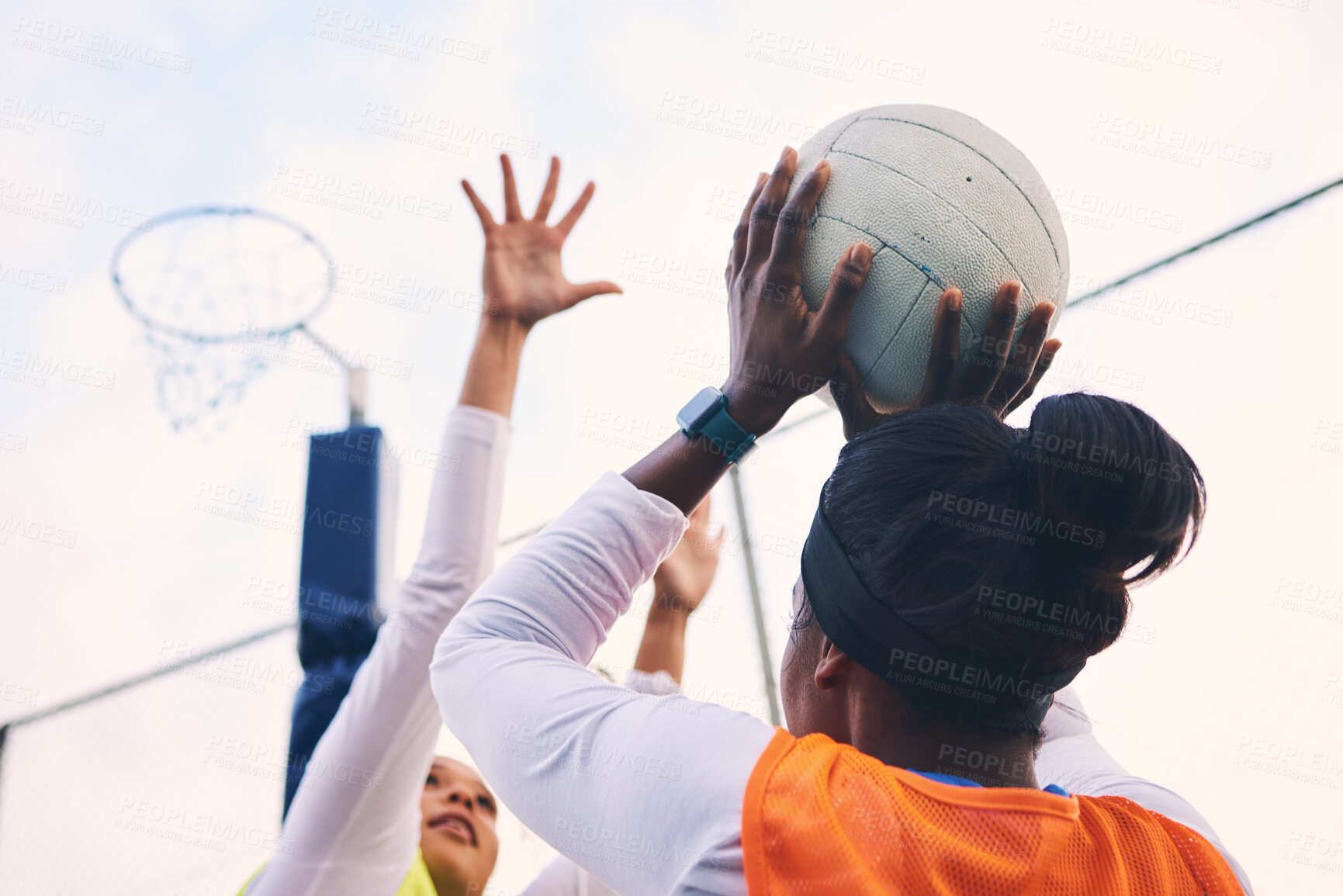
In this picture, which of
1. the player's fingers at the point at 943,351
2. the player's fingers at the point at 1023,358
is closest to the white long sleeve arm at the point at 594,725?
the player's fingers at the point at 943,351

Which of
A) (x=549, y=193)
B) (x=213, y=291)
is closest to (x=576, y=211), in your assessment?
(x=549, y=193)

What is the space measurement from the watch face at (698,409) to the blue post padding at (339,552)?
183cm

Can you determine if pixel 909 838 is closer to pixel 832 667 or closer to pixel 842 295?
pixel 832 667

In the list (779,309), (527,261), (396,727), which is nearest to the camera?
(779,309)

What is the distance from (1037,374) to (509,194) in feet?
4.55

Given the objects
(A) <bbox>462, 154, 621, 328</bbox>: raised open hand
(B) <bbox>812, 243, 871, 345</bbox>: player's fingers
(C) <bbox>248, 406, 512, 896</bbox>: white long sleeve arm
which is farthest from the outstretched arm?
(B) <bbox>812, 243, 871, 345</bbox>: player's fingers

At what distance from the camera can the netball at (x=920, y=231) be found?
1373 millimetres

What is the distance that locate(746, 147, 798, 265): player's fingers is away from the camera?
1345 mm

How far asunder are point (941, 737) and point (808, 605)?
23cm

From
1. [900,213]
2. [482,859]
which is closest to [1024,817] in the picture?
[900,213]

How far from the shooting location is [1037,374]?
147 centimetres

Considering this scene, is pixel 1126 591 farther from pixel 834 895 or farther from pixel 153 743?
pixel 153 743

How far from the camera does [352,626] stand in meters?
2.77

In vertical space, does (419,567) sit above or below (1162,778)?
above
